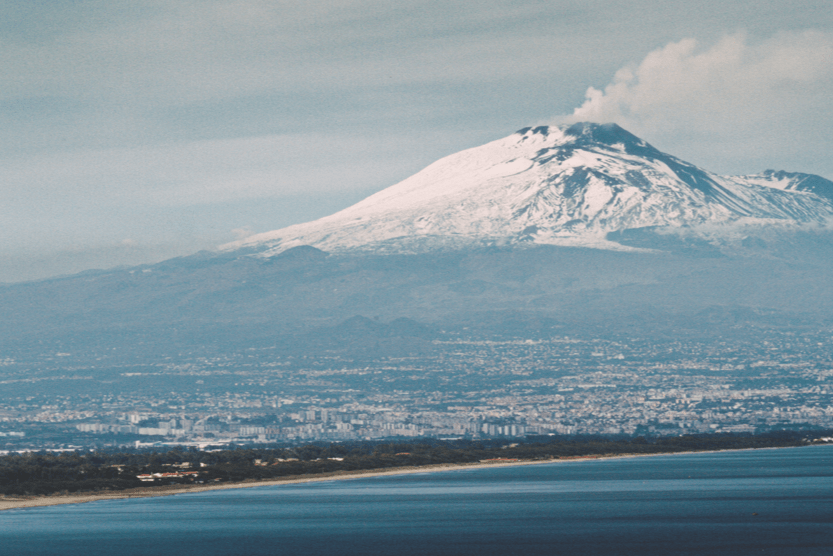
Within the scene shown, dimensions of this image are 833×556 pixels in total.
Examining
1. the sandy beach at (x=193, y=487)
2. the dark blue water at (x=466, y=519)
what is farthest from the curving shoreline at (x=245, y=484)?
the dark blue water at (x=466, y=519)

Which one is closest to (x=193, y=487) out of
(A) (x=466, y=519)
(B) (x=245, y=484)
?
(B) (x=245, y=484)

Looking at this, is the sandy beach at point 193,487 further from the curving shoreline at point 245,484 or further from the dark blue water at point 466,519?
the dark blue water at point 466,519

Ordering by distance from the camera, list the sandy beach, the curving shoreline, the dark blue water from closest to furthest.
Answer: the dark blue water, the sandy beach, the curving shoreline

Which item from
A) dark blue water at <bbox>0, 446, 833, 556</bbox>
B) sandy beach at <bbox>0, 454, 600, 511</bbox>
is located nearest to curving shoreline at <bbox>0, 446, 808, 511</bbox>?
sandy beach at <bbox>0, 454, 600, 511</bbox>

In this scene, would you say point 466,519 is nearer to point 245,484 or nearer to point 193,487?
point 193,487

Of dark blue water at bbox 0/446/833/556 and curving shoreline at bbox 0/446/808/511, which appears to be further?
curving shoreline at bbox 0/446/808/511

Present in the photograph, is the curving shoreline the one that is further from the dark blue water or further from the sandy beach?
the dark blue water

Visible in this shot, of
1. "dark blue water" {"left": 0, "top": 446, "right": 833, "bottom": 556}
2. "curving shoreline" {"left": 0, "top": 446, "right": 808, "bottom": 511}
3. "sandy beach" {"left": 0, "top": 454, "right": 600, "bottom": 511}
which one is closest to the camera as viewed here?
"dark blue water" {"left": 0, "top": 446, "right": 833, "bottom": 556}

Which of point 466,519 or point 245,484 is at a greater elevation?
point 466,519

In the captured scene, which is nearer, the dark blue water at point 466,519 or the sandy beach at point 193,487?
the dark blue water at point 466,519
